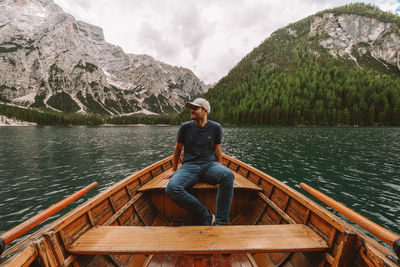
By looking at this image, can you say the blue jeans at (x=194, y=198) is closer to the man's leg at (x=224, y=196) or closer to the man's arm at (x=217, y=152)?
the man's leg at (x=224, y=196)

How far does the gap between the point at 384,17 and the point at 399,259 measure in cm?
31015

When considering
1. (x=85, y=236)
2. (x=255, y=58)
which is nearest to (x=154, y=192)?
(x=85, y=236)

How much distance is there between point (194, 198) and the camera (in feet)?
14.1

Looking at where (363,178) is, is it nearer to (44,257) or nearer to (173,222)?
(173,222)

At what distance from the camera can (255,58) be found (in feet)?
645

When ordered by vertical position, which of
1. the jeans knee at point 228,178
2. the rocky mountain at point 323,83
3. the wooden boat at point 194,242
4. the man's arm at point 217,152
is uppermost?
the rocky mountain at point 323,83

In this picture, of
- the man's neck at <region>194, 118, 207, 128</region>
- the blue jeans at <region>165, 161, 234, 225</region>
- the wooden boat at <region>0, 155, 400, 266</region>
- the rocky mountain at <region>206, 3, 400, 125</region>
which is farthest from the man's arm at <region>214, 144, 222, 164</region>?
the rocky mountain at <region>206, 3, 400, 125</region>

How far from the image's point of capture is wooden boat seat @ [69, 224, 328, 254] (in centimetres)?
276

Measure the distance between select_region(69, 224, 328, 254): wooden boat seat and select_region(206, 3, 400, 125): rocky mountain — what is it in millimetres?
109088

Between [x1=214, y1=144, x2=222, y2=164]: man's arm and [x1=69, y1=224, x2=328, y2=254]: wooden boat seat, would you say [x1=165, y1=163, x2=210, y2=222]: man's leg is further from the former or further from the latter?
[x1=214, y1=144, x2=222, y2=164]: man's arm

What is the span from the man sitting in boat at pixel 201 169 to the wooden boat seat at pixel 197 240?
3.44 ft

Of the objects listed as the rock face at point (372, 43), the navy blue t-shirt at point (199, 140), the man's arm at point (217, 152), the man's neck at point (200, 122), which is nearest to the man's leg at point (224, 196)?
the navy blue t-shirt at point (199, 140)

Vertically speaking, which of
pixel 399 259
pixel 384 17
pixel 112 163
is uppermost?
pixel 384 17

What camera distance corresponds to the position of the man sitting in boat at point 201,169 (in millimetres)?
4297
